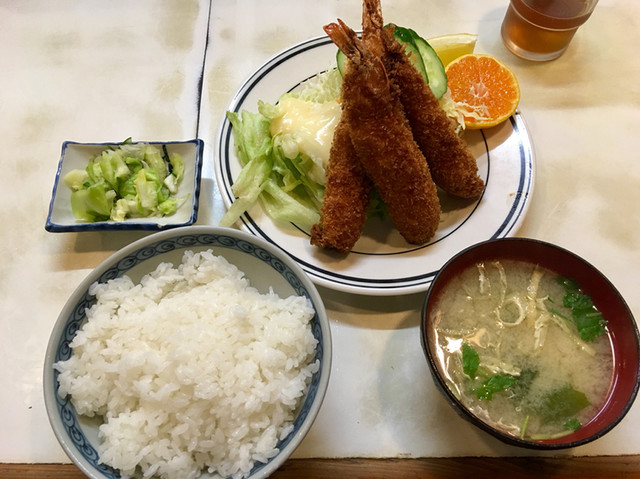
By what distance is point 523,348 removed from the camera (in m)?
1.39

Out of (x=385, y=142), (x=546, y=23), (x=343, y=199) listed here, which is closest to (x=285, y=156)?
(x=343, y=199)

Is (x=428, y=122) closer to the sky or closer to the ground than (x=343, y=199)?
closer to the sky

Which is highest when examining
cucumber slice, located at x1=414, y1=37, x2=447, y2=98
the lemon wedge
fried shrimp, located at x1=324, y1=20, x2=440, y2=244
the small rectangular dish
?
the lemon wedge

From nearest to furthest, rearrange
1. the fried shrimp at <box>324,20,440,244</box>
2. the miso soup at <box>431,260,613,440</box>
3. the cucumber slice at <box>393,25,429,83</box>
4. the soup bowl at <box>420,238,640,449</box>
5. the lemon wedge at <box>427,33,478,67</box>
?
the soup bowl at <box>420,238,640,449</box>, the miso soup at <box>431,260,613,440</box>, the fried shrimp at <box>324,20,440,244</box>, the cucumber slice at <box>393,25,429,83</box>, the lemon wedge at <box>427,33,478,67</box>

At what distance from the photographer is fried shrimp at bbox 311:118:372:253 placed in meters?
1.71

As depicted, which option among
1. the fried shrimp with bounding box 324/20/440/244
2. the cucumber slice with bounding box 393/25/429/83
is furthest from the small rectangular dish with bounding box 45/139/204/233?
the cucumber slice with bounding box 393/25/429/83

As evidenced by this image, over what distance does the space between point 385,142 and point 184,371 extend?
39.0 inches

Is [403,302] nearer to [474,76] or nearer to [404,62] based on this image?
[404,62]

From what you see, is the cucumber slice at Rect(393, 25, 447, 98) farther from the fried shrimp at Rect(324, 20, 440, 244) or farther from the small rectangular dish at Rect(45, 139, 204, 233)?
the small rectangular dish at Rect(45, 139, 204, 233)

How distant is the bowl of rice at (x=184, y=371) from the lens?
123 centimetres

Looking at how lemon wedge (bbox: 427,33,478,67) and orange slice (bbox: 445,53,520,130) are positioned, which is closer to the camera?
orange slice (bbox: 445,53,520,130)

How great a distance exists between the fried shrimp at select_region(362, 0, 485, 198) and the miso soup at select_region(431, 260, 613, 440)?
461mm

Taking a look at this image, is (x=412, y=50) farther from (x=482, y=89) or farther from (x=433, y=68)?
(x=482, y=89)

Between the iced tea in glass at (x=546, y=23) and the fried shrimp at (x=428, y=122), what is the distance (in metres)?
0.95
